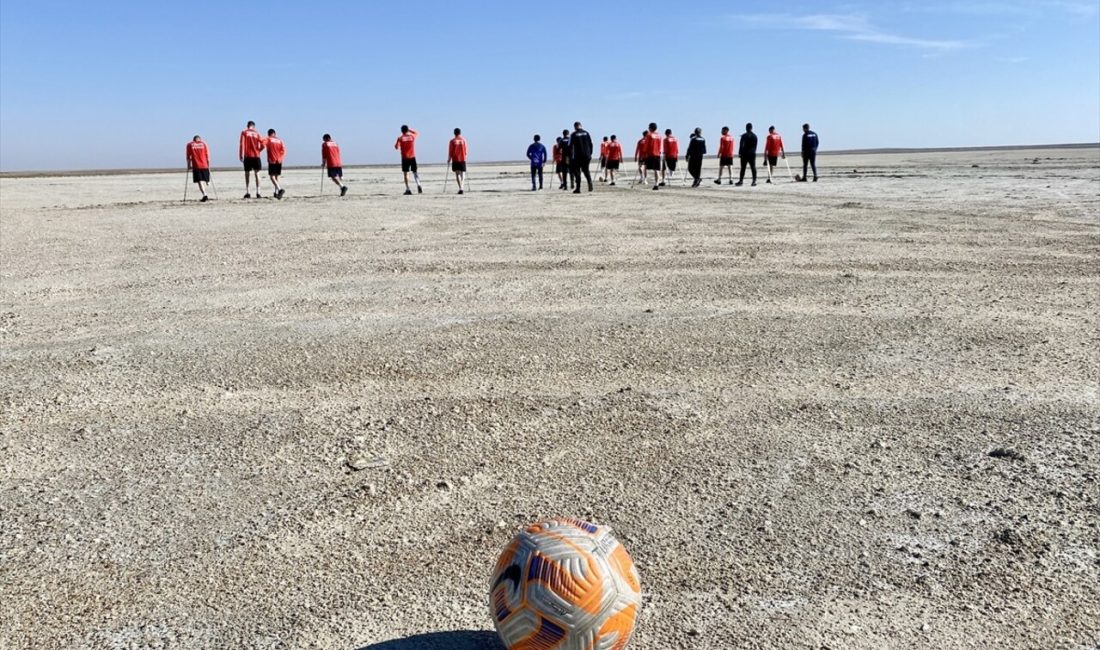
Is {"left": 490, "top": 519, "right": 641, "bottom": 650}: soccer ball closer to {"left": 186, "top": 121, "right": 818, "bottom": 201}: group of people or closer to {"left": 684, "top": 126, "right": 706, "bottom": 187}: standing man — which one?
{"left": 186, "top": 121, "right": 818, "bottom": 201}: group of people

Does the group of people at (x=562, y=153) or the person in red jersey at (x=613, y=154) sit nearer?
the group of people at (x=562, y=153)

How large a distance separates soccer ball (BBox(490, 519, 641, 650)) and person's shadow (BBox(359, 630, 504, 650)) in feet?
1.12

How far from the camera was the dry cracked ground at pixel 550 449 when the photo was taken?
315cm

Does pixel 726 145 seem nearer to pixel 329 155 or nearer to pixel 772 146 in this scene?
pixel 772 146

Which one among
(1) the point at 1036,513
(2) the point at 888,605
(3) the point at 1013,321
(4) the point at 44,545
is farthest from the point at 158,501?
(3) the point at 1013,321

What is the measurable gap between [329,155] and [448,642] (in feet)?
75.2

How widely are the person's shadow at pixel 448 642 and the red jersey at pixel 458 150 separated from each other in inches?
898

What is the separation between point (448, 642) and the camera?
2.94 metres

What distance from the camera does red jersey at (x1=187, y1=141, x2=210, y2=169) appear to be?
2259cm

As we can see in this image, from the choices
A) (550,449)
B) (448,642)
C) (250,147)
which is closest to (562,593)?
(448,642)

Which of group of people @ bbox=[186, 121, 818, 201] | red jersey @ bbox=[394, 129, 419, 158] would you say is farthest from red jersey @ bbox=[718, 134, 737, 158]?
red jersey @ bbox=[394, 129, 419, 158]

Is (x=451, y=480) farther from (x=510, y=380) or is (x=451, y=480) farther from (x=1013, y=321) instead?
(x=1013, y=321)

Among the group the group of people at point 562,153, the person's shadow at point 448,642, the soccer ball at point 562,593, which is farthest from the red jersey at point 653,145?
the soccer ball at point 562,593

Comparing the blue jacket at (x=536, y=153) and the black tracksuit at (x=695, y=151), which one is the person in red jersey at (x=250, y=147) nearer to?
the blue jacket at (x=536, y=153)
